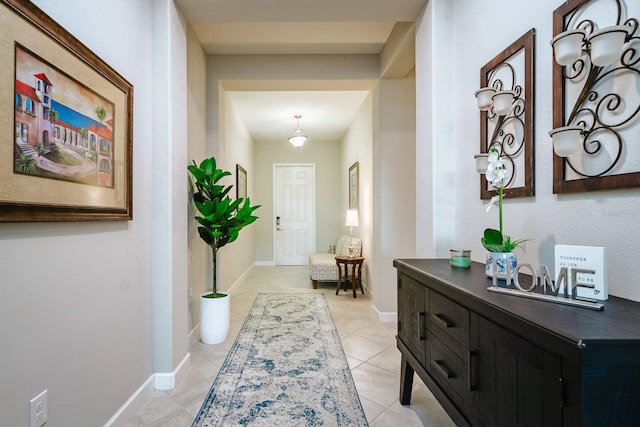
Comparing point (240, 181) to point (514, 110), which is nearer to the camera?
point (514, 110)

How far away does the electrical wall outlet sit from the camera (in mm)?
1196

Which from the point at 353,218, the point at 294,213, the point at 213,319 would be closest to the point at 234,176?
the point at 353,218

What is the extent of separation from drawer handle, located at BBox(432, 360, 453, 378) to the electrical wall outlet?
1.57 metres

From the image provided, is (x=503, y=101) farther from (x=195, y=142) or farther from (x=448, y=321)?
(x=195, y=142)

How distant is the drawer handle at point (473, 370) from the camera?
1.15m

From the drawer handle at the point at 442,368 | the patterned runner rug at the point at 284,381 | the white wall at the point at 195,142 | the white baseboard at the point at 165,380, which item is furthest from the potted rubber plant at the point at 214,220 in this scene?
the drawer handle at the point at 442,368

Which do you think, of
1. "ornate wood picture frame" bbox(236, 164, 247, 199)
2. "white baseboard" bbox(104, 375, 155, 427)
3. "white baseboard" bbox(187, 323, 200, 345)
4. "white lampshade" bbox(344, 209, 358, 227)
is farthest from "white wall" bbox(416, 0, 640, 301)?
"ornate wood picture frame" bbox(236, 164, 247, 199)

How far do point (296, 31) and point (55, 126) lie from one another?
2.40 m

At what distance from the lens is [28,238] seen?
119 cm

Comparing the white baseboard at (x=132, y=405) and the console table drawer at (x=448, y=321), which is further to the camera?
the white baseboard at (x=132, y=405)

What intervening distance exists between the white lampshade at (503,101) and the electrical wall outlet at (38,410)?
7.39 ft

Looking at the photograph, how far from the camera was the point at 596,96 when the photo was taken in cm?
113

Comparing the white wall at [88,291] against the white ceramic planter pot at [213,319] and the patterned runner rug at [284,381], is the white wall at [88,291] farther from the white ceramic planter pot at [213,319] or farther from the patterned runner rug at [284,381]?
the white ceramic planter pot at [213,319]

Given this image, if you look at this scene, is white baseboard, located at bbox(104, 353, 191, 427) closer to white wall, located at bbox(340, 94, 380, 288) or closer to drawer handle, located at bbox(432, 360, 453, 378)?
drawer handle, located at bbox(432, 360, 453, 378)
